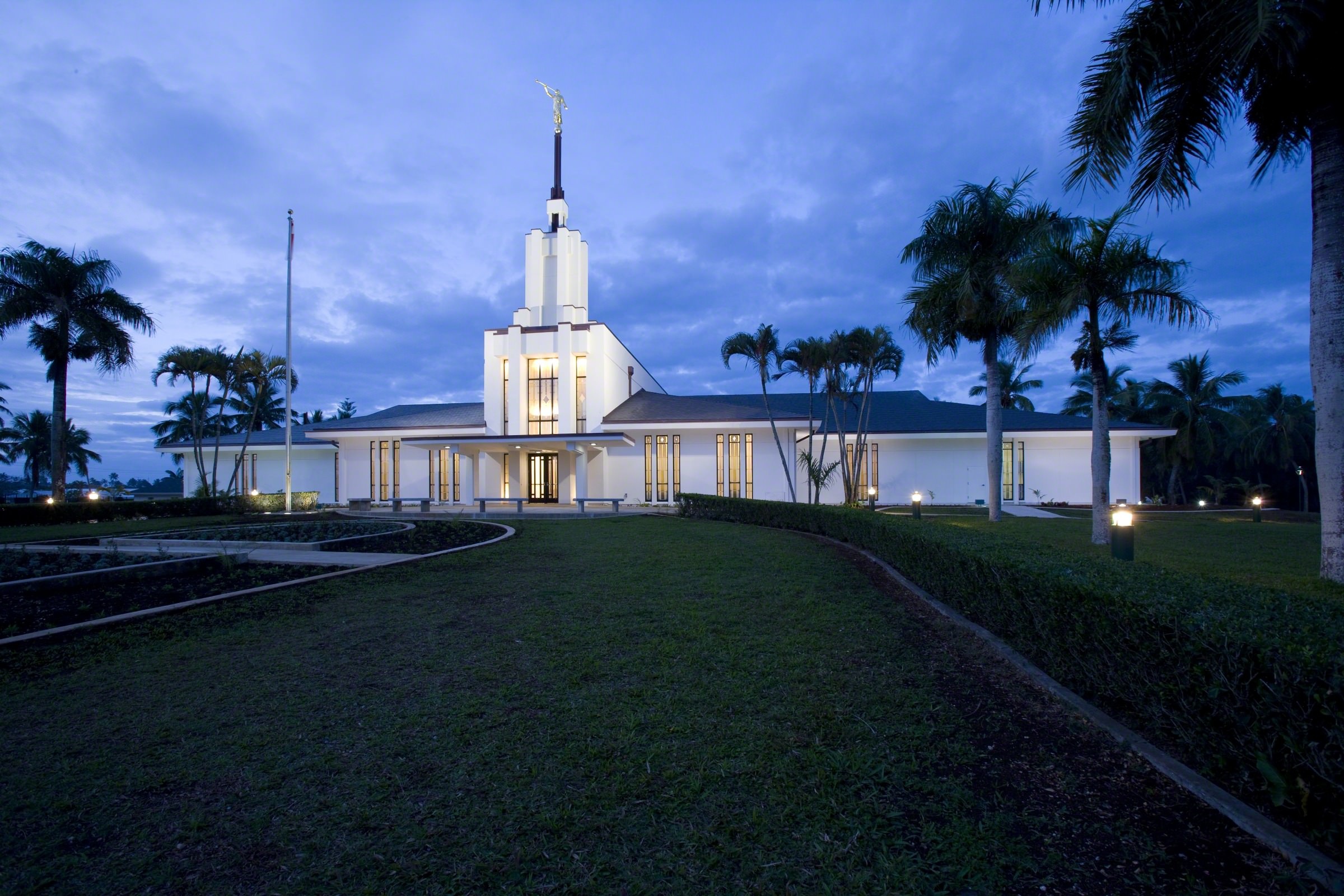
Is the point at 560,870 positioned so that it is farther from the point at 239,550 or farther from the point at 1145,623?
the point at 239,550

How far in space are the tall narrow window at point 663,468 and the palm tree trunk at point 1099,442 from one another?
1663 cm

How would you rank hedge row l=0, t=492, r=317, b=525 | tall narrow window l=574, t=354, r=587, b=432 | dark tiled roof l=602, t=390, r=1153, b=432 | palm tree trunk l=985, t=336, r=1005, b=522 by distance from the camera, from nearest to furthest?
palm tree trunk l=985, t=336, r=1005, b=522
hedge row l=0, t=492, r=317, b=525
dark tiled roof l=602, t=390, r=1153, b=432
tall narrow window l=574, t=354, r=587, b=432

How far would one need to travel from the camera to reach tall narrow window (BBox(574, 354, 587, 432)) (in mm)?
26078

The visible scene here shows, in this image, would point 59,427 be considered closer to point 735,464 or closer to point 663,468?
point 663,468

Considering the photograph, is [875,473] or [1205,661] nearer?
[1205,661]

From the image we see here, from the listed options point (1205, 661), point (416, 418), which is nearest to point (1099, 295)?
point (1205, 661)

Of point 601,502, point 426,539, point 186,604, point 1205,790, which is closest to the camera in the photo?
point 1205,790

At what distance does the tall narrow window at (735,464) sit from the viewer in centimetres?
2527

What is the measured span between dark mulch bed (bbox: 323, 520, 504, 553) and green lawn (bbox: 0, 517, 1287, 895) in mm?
5903

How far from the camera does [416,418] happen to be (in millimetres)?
28188

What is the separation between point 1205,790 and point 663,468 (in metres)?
23.2

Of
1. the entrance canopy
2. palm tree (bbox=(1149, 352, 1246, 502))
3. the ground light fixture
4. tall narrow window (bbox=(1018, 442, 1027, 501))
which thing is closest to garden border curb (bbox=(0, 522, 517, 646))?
the ground light fixture

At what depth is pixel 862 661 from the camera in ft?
16.1

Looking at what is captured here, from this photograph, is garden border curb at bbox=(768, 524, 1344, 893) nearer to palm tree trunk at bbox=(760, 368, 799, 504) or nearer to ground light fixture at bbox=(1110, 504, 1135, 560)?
ground light fixture at bbox=(1110, 504, 1135, 560)
